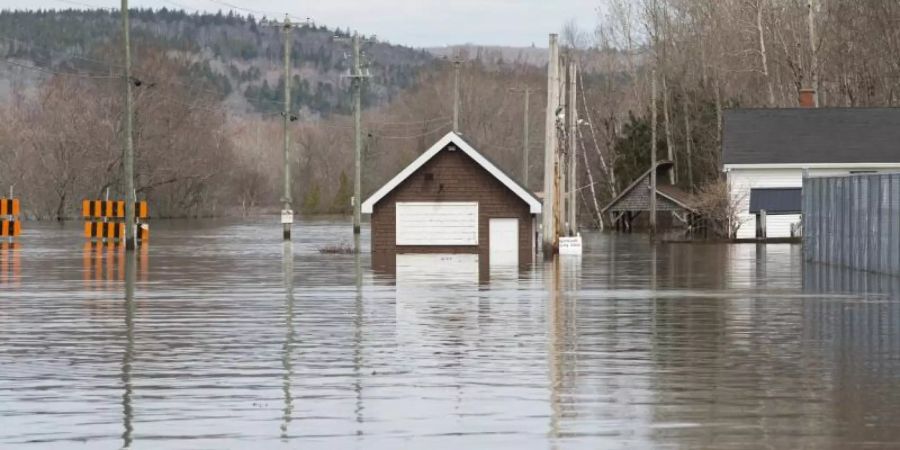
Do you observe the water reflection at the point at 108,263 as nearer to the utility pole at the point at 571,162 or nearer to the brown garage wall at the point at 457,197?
the brown garage wall at the point at 457,197

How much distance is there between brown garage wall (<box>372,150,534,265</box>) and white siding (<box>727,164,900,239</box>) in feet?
61.3

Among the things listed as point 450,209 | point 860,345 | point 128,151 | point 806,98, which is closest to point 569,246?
point 450,209

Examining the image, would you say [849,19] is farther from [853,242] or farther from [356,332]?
[356,332]

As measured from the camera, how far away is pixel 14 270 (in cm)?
4094

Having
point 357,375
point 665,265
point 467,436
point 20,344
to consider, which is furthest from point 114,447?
point 665,265

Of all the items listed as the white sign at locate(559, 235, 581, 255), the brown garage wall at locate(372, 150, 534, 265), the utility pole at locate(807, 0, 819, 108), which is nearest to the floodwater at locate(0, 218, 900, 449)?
the white sign at locate(559, 235, 581, 255)

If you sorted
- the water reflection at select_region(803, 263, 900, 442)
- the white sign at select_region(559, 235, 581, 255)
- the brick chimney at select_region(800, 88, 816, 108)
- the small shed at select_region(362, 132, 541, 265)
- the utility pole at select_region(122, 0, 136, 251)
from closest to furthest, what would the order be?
the water reflection at select_region(803, 263, 900, 442), the utility pole at select_region(122, 0, 136, 251), the white sign at select_region(559, 235, 581, 255), the small shed at select_region(362, 132, 541, 265), the brick chimney at select_region(800, 88, 816, 108)

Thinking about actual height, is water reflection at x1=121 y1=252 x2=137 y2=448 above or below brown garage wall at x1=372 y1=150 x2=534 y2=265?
below

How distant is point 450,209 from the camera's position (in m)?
55.3

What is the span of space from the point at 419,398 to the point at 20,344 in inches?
290

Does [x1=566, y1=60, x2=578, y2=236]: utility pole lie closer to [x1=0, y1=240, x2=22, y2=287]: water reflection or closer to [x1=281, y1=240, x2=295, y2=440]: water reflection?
[x1=0, y1=240, x2=22, y2=287]: water reflection

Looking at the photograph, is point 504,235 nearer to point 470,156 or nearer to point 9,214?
point 470,156

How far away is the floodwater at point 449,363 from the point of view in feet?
42.3

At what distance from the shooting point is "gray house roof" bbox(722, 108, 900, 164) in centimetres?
6912
